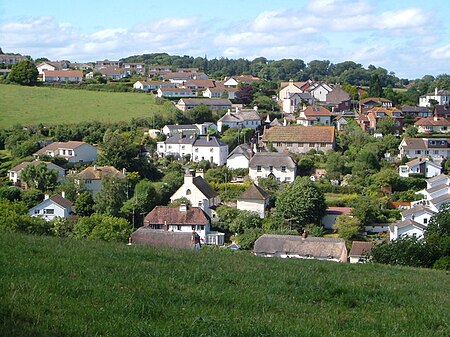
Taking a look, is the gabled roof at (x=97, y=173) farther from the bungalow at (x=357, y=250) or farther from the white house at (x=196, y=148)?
the bungalow at (x=357, y=250)

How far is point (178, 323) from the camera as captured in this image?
7.23 meters

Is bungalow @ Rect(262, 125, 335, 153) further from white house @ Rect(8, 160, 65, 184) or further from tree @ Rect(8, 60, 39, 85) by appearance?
tree @ Rect(8, 60, 39, 85)

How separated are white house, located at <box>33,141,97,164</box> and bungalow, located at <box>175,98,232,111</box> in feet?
67.4

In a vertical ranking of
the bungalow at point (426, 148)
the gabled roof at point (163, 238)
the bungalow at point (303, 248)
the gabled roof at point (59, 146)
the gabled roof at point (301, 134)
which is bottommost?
the bungalow at point (303, 248)

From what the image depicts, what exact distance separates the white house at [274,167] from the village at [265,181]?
0.07 metres

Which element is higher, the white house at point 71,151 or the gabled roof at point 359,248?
the white house at point 71,151

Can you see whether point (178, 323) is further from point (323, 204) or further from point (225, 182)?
point (225, 182)

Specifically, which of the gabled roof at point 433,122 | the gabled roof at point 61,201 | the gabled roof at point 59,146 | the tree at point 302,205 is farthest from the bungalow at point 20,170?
the gabled roof at point 433,122

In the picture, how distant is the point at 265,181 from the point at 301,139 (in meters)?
10.7

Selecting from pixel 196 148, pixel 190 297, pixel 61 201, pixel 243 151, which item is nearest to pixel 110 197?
pixel 61 201

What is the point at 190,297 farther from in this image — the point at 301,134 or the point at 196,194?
the point at 301,134

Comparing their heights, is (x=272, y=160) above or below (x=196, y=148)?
below

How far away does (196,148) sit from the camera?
2106 inches

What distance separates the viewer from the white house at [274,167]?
4799cm
